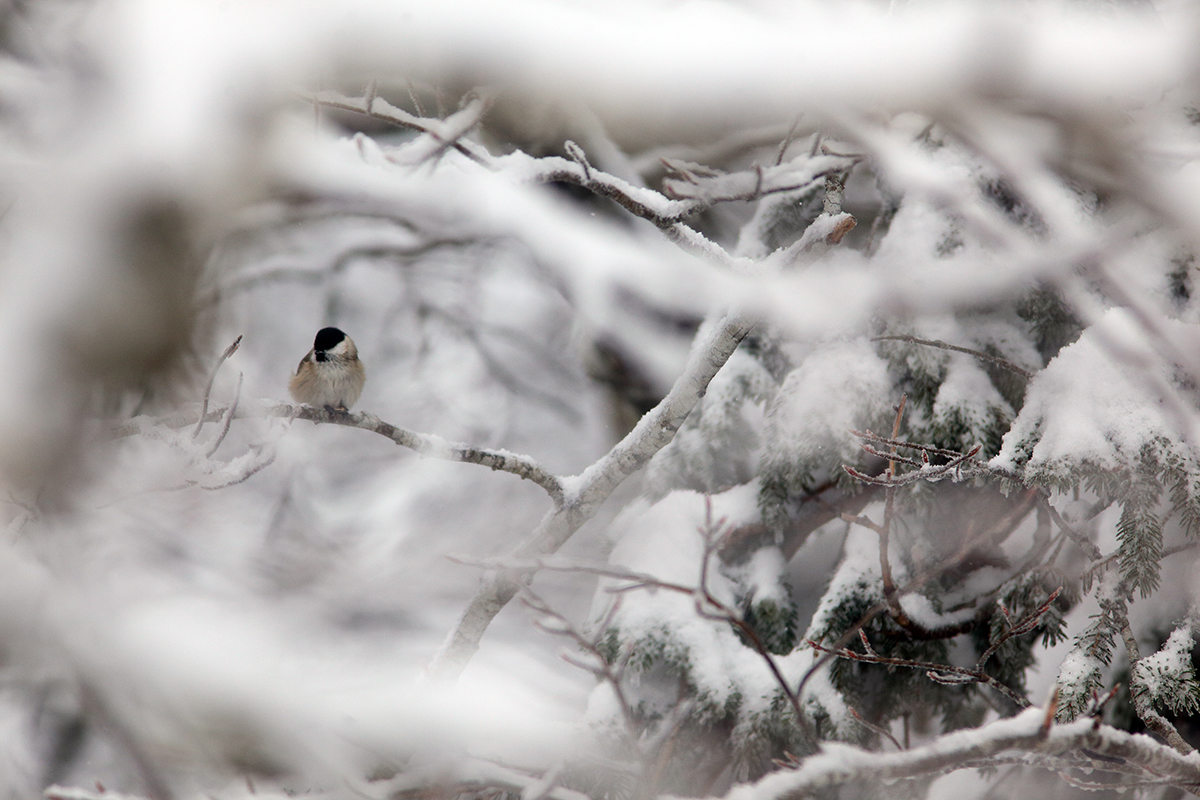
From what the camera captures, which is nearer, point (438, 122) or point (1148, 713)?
point (1148, 713)

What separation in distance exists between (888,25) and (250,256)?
101 inches

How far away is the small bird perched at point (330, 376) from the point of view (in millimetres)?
2117

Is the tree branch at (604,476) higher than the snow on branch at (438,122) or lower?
lower

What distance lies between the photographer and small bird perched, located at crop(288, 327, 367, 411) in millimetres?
2117

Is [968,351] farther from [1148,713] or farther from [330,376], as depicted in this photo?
[330,376]

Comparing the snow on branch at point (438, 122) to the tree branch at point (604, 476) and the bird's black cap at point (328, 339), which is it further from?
the bird's black cap at point (328, 339)

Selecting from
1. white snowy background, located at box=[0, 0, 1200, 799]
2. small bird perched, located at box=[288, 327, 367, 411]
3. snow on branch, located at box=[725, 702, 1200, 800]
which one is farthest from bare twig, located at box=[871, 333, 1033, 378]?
small bird perched, located at box=[288, 327, 367, 411]

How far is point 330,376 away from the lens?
2123 mm

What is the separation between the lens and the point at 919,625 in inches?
64.5

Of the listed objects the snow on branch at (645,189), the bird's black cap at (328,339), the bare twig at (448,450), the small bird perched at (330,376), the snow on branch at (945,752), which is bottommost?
the snow on branch at (945,752)

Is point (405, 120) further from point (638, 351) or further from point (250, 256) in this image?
point (250, 256)

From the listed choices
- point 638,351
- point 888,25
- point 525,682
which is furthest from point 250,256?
point 888,25

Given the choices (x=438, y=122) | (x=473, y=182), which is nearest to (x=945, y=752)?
(x=438, y=122)

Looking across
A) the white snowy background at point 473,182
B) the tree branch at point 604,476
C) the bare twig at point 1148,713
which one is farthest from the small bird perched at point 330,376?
the bare twig at point 1148,713
